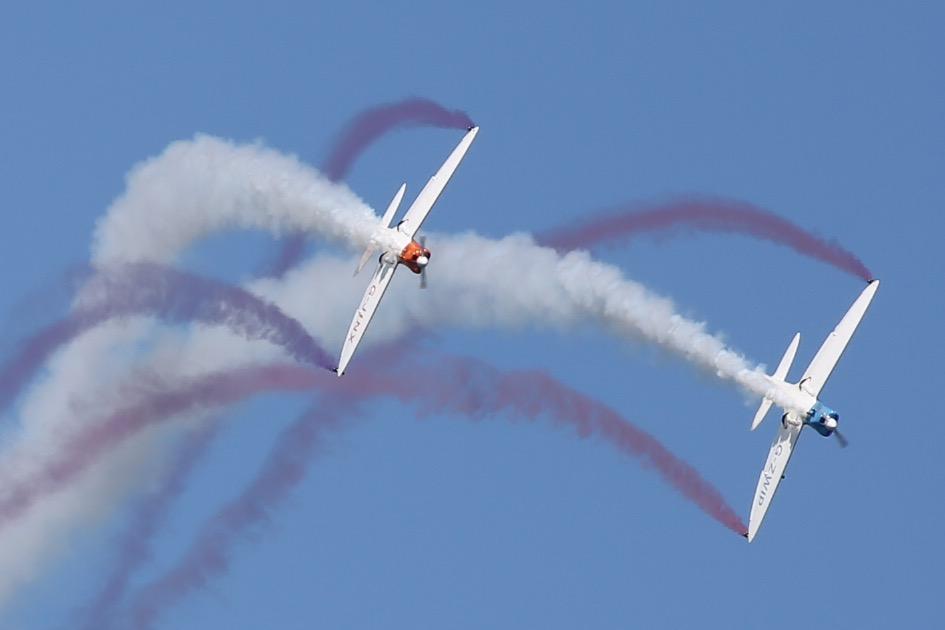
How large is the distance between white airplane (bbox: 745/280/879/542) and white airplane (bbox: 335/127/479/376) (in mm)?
11094

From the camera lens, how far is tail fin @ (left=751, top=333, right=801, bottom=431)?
7000 centimetres

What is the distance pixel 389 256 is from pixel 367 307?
5.32ft

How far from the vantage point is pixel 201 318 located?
6931 cm

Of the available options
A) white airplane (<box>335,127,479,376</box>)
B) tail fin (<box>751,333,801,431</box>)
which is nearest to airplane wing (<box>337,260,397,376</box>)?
white airplane (<box>335,127,479,376</box>)

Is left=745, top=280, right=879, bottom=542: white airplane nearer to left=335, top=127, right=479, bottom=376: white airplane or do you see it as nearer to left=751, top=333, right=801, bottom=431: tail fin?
left=751, top=333, right=801, bottom=431: tail fin

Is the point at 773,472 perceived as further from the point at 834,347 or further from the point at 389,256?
the point at 389,256

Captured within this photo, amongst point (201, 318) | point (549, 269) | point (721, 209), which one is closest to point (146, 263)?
point (201, 318)

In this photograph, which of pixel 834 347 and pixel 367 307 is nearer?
pixel 367 307

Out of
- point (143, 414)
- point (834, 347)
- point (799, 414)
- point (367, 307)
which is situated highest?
point (834, 347)

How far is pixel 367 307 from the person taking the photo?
2771 inches

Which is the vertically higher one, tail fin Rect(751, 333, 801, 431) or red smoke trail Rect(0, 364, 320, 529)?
tail fin Rect(751, 333, 801, 431)

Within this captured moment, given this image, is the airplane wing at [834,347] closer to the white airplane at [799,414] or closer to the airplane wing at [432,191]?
the white airplane at [799,414]

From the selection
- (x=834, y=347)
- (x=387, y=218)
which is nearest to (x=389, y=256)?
(x=387, y=218)

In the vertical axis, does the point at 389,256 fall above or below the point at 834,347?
below
